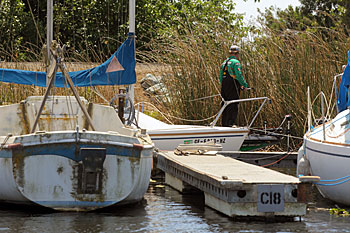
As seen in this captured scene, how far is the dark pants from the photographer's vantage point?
50.1 ft

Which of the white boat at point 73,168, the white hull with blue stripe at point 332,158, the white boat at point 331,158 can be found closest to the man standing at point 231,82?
the white boat at point 331,158

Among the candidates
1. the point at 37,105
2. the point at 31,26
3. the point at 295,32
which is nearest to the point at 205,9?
the point at 31,26

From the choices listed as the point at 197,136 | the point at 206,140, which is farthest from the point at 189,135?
the point at 206,140

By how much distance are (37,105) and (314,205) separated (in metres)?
4.41

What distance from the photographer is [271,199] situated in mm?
9133

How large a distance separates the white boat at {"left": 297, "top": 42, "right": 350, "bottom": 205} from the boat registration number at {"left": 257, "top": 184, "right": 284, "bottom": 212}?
93 centimetres

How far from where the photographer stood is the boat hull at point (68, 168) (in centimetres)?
924

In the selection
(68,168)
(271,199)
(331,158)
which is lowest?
(271,199)

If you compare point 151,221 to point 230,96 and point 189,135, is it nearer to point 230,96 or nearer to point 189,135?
point 189,135

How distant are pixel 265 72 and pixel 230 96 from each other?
1212 mm

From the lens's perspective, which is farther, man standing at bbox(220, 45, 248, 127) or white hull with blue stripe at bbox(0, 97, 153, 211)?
man standing at bbox(220, 45, 248, 127)

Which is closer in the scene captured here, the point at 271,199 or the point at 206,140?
the point at 271,199

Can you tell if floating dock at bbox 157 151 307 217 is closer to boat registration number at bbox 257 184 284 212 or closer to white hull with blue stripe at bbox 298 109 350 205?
boat registration number at bbox 257 184 284 212

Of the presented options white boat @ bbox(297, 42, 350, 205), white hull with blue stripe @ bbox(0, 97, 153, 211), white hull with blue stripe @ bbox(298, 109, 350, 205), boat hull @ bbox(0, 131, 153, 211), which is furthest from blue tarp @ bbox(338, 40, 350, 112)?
boat hull @ bbox(0, 131, 153, 211)
